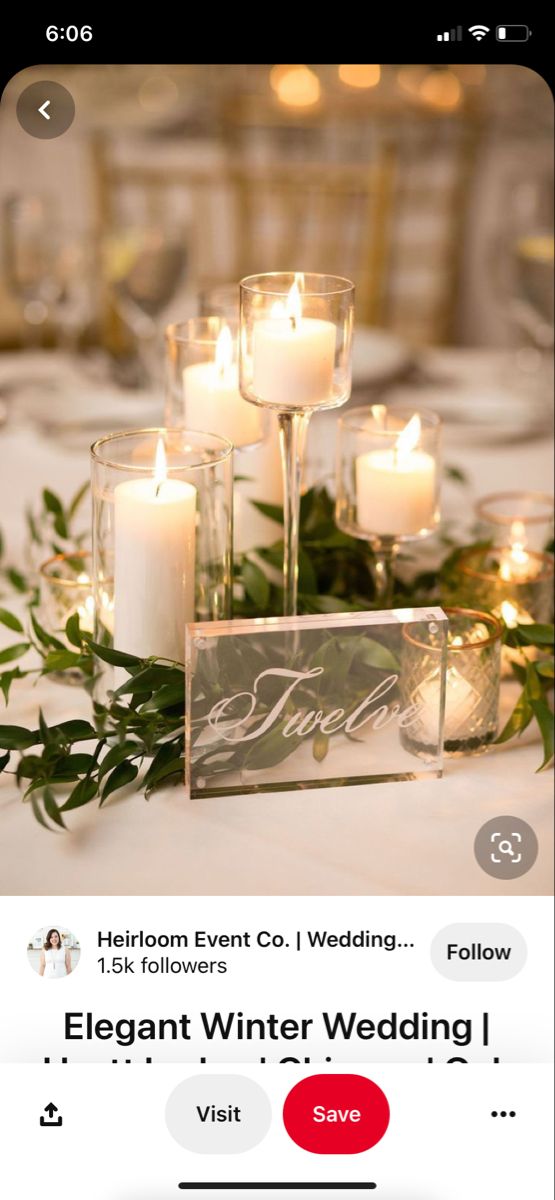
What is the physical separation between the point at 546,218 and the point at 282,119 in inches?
49.7

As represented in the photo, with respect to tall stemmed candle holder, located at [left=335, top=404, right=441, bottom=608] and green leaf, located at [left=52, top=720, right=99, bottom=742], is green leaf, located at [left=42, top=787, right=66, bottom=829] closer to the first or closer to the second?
green leaf, located at [left=52, top=720, right=99, bottom=742]

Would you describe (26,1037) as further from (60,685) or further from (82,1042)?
(60,685)

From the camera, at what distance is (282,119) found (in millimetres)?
2363

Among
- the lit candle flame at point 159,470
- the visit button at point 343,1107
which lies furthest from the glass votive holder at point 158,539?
the visit button at point 343,1107

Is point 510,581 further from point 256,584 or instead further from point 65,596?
point 65,596

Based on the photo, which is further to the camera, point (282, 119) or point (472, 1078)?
point (282, 119)

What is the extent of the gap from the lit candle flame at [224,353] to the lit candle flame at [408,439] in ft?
0.36

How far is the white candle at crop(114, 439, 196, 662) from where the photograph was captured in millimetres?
Answer: 528

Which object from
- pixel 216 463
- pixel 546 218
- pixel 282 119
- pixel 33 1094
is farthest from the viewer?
pixel 282 119

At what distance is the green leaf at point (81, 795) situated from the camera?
49 centimetres
